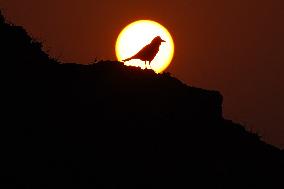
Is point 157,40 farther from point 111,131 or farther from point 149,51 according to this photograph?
point 111,131

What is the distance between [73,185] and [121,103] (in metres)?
3.47

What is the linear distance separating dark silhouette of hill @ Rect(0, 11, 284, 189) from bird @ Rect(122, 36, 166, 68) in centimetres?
345

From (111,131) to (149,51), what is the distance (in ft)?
21.0

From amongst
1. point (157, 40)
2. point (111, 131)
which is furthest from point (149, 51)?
point (111, 131)

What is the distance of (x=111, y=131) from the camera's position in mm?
14875

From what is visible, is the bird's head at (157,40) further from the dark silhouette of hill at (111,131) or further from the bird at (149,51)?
the dark silhouette of hill at (111,131)

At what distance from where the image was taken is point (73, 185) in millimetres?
13156

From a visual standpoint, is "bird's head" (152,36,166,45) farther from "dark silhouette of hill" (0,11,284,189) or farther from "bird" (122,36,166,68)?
"dark silhouette of hill" (0,11,284,189)

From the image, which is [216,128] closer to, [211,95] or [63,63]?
[211,95]

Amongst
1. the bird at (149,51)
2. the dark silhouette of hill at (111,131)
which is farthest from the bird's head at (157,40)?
the dark silhouette of hill at (111,131)

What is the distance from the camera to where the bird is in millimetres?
20531

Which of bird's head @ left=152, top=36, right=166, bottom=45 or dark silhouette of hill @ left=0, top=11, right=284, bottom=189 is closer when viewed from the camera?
dark silhouette of hill @ left=0, top=11, right=284, bottom=189

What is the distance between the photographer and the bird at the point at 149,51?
20531 millimetres

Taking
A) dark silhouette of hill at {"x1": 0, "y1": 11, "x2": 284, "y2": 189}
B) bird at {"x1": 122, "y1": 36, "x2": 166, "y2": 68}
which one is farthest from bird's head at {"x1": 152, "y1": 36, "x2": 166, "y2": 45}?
dark silhouette of hill at {"x1": 0, "y1": 11, "x2": 284, "y2": 189}
